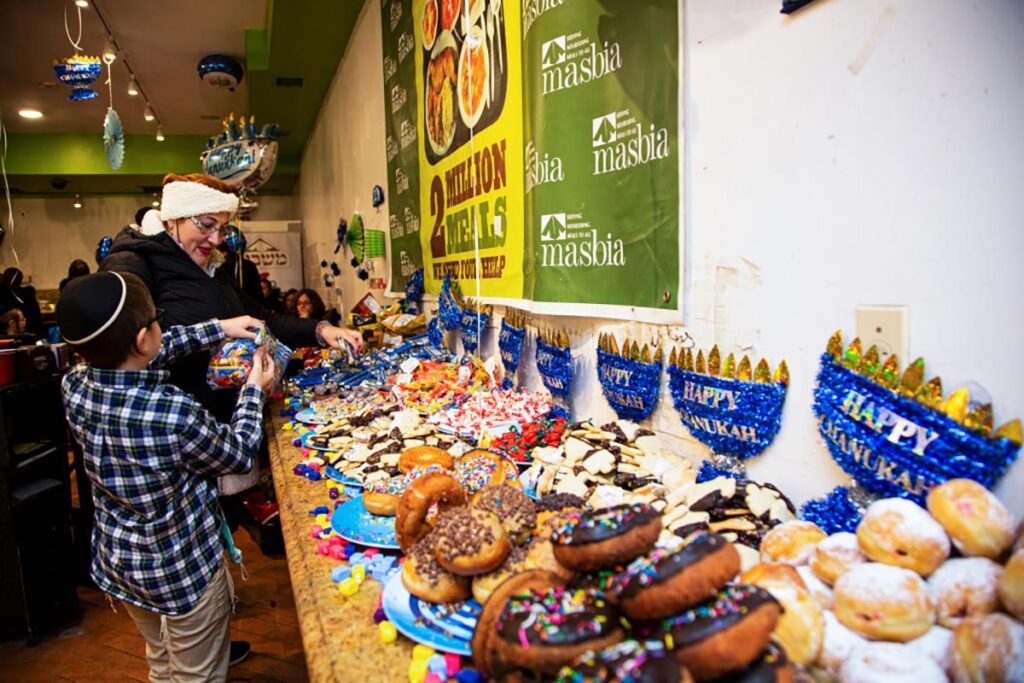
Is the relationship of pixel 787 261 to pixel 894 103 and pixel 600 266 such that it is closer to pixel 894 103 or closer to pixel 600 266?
pixel 894 103

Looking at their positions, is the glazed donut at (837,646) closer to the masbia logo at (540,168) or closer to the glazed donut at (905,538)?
the glazed donut at (905,538)

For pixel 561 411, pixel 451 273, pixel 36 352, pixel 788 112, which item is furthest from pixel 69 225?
pixel 788 112

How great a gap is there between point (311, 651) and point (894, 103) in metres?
1.42

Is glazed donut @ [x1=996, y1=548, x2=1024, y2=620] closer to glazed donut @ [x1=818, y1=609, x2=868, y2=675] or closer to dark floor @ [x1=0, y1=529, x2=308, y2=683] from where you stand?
glazed donut @ [x1=818, y1=609, x2=868, y2=675]

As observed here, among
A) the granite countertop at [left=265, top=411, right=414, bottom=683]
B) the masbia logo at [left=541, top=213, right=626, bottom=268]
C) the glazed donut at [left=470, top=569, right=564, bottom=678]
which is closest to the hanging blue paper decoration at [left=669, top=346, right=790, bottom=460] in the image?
the masbia logo at [left=541, top=213, right=626, bottom=268]

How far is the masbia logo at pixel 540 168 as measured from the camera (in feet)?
6.84

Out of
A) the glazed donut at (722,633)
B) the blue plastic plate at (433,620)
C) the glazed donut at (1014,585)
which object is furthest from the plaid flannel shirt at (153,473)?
the glazed donut at (1014,585)

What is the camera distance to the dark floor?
2.79 meters

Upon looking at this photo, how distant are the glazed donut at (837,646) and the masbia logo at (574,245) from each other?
1.14 m

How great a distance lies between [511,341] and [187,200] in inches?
55.9

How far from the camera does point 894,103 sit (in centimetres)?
106

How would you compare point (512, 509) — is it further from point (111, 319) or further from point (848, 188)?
point (111, 319)

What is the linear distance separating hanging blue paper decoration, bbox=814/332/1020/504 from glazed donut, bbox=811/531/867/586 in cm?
15

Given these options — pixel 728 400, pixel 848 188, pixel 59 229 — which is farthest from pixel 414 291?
pixel 59 229
